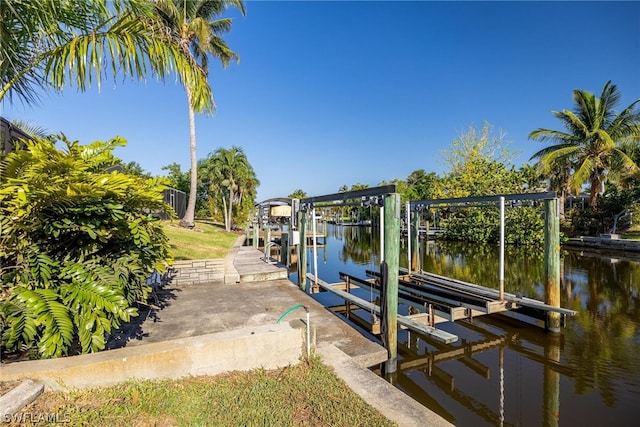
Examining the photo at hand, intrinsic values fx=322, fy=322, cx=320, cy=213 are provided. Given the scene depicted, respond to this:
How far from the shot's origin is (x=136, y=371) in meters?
3.26

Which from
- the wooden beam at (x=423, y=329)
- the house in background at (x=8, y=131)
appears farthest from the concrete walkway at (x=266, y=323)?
the house in background at (x=8, y=131)

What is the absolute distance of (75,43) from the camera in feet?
12.0

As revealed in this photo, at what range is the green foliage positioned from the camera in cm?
309

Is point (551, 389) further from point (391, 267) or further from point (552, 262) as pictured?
point (391, 267)

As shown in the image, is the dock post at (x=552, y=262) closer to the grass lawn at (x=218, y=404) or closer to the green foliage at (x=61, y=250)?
the grass lawn at (x=218, y=404)

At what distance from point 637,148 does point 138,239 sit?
1214 inches

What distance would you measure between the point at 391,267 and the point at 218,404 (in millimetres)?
3036

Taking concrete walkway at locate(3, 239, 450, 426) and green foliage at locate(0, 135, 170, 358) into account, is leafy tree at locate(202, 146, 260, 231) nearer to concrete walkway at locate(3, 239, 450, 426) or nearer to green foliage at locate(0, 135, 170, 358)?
concrete walkway at locate(3, 239, 450, 426)

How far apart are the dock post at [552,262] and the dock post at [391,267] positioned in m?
3.97

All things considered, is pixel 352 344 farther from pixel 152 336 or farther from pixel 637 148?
pixel 637 148

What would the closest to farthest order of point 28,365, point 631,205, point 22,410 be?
point 22,410, point 28,365, point 631,205

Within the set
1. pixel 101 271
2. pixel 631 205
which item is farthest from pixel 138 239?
pixel 631 205

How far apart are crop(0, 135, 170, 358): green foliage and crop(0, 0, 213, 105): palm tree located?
783 millimetres

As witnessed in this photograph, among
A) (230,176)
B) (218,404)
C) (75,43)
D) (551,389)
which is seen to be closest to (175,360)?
(218,404)
